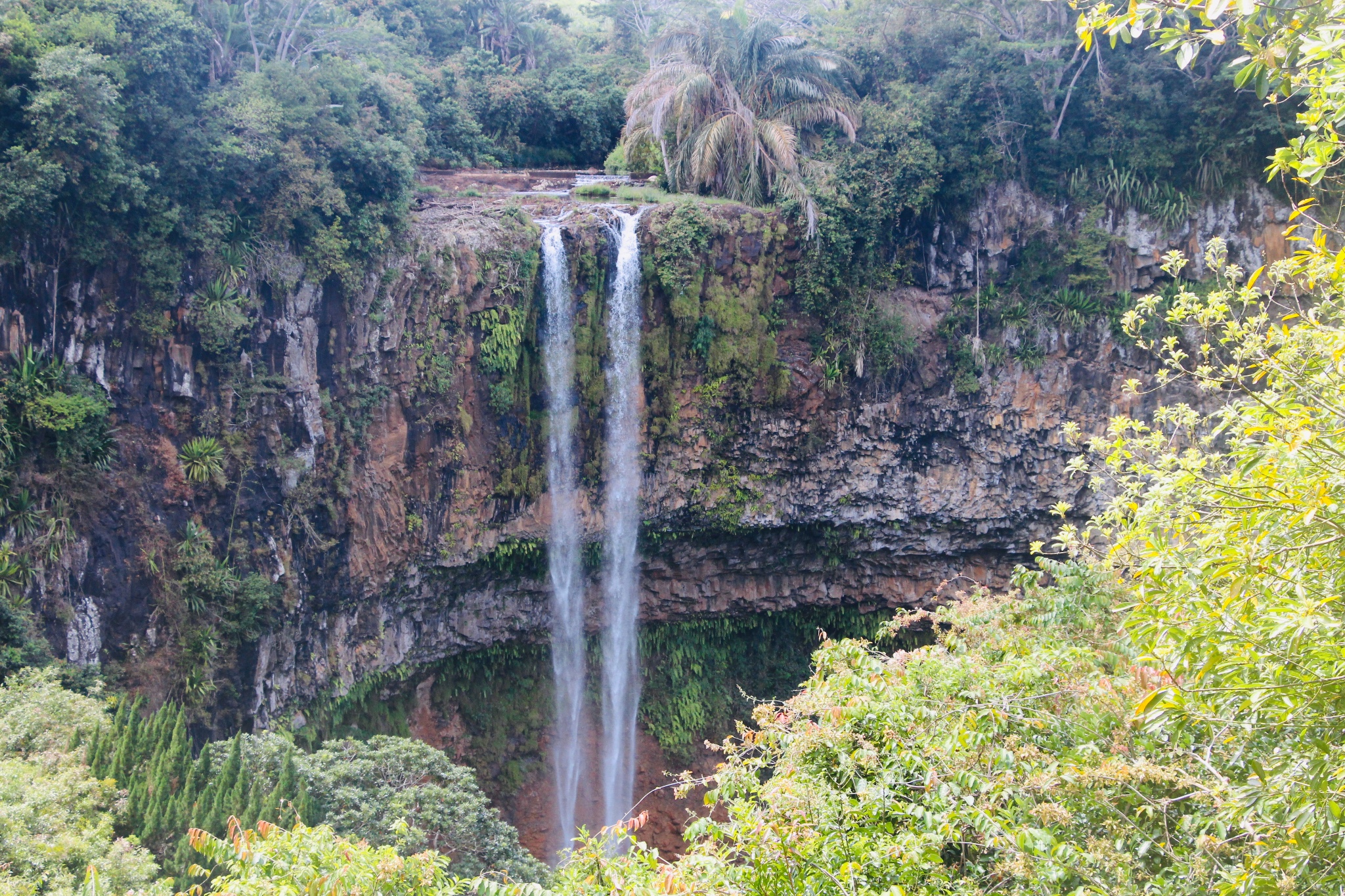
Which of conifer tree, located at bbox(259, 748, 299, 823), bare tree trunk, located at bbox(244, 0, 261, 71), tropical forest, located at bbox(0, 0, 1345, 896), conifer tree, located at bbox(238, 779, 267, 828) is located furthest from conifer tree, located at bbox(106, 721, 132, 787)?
bare tree trunk, located at bbox(244, 0, 261, 71)

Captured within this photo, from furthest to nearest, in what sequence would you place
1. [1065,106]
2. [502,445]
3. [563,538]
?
[1065,106] → [563,538] → [502,445]

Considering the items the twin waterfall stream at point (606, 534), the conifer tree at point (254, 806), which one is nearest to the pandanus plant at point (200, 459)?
the conifer tree at point (254, 806)

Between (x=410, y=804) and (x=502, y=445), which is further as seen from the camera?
(x=502, y=445)

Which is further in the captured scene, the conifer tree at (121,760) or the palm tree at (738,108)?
the palm tree at (738,108)

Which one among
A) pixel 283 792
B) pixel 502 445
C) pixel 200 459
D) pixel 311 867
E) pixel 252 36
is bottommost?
pixel 283 792

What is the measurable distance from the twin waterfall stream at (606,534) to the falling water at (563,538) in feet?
0.05

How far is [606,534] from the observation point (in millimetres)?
16734

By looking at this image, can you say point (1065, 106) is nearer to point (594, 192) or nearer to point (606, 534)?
point (594, 192)

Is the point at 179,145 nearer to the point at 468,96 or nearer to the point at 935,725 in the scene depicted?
the point at 468,96

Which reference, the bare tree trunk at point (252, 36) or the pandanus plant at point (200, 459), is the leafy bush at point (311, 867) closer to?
the pandanus plant at point (200, 459)

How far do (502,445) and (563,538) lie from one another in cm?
216

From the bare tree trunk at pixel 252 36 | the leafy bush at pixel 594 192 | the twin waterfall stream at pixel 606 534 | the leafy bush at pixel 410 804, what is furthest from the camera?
the leafy bush at pixel 594 192

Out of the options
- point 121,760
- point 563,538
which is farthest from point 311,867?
point 563,538

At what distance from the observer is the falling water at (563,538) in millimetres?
15227
